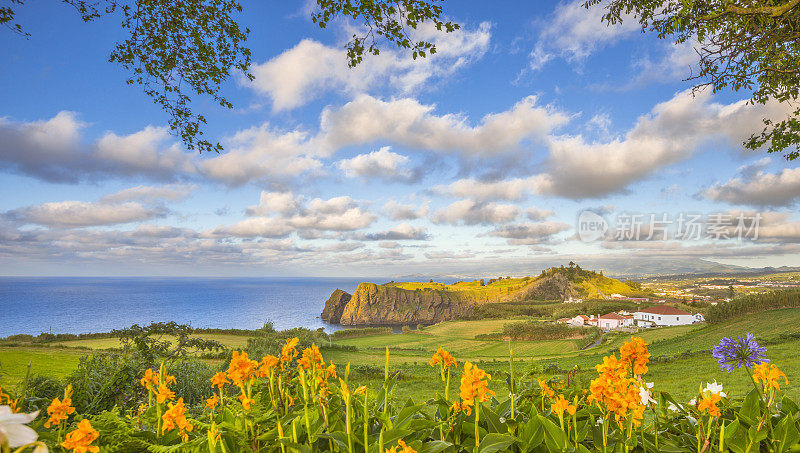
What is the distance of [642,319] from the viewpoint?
31547 millimetres

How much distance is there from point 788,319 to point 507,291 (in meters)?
24.7

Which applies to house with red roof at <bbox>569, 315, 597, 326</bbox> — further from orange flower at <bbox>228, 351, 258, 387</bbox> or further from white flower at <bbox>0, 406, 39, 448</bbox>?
white flower at <bbox>0, 406, 39, 448</bbox>

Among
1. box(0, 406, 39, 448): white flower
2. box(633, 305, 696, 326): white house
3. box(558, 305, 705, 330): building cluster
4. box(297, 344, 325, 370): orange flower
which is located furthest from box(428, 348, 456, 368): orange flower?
box(633, 305, 696, 326): white house

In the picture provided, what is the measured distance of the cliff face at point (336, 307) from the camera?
5566 centimetres

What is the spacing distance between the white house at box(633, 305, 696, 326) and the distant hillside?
564 cm

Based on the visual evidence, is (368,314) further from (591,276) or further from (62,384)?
(62,384)

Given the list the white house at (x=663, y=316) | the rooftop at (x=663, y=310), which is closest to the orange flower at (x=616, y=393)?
the white house at (x=663, y=316)

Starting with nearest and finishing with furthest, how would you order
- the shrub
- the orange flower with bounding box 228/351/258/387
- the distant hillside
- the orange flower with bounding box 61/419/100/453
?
the orange flower with bounding box 61/419/100/453 → the orange flower with bounding box 228/351/258/387 → the shrub → the distant hillside

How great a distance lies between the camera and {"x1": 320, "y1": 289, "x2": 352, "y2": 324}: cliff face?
55656 millimetres

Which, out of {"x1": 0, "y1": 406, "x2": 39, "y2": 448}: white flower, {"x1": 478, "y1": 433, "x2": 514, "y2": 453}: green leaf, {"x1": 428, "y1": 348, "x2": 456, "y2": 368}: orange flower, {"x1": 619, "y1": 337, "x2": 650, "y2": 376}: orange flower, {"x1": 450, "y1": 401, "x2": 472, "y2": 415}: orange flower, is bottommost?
{"x1": 478, "y1": 433, "x2": 514, "y2": 453}: green leaf

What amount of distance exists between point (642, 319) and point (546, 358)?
18.2 m

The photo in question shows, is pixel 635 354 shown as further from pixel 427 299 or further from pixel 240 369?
pixel 427 299

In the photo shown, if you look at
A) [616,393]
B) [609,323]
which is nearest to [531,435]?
[616,393]

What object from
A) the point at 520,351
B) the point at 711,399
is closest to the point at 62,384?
the point at 711,399
